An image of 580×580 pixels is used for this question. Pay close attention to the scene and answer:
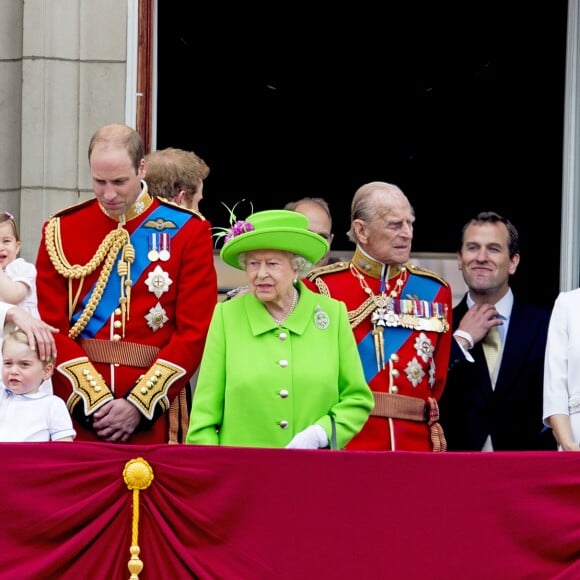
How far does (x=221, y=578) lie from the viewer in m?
5.30

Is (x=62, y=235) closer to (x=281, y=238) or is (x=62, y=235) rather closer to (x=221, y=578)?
(x=281, y=238)

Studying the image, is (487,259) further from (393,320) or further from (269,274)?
(269,274)

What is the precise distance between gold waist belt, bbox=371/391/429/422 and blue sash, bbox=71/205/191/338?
3.35 ft

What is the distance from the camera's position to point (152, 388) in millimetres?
5926

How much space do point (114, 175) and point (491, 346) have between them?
5.78ft

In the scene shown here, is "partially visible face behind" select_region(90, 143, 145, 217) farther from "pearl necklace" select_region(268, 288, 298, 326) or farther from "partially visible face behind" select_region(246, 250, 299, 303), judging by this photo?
"pearl necklace" select_region(268, 288, 298, 326)

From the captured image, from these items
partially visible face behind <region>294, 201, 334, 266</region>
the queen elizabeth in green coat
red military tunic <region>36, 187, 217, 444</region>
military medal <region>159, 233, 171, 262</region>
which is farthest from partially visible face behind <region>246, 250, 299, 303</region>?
partially visible face behind <region>294, 201, 334, 266</region>

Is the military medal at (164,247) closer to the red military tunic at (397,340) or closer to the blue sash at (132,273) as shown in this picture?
the blue sash at (132,273)

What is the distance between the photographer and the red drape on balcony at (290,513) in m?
5.30

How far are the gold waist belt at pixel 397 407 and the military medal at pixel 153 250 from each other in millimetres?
1001

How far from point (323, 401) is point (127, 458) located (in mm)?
751

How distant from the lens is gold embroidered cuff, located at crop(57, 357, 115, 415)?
233 inches

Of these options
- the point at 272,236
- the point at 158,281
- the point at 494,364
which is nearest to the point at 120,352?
the point at 158,281

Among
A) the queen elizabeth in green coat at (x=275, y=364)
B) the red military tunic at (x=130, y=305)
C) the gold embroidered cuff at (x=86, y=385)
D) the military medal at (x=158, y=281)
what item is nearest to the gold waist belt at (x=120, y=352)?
the red military tunic at (x=130, y=305)
